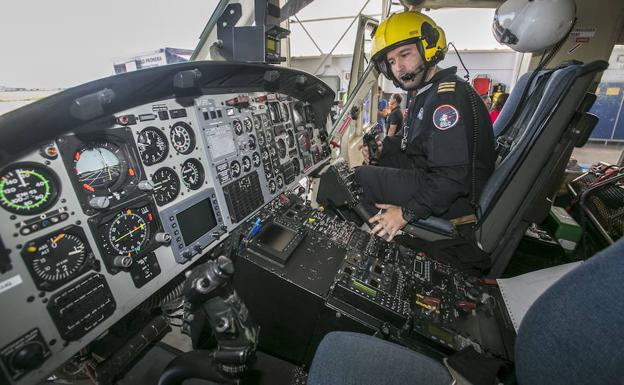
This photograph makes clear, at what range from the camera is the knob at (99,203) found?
875 millimetres

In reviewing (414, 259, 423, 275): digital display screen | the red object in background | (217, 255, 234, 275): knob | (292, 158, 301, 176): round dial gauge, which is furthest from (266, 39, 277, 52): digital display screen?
the red object in background

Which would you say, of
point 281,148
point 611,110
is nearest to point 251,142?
point 281,148

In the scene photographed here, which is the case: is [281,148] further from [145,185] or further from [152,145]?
[145,185]

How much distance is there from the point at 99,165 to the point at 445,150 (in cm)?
145

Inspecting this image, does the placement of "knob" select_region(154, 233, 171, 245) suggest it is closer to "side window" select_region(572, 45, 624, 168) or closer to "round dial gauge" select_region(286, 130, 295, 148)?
"round dial gauge" select_region(286, 130, 295, 148)

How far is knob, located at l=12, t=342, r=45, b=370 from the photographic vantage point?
69cm

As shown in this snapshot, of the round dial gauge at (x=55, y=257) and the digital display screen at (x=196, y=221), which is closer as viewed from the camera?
the round dial gauge at (x=55, y=257)

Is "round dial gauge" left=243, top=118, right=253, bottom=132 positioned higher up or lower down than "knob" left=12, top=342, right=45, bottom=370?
higher up

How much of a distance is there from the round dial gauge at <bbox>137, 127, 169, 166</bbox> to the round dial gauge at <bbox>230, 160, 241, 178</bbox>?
0.36 m

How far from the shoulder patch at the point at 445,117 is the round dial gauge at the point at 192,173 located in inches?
45.8

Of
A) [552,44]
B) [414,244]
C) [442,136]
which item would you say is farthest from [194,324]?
[552,44]

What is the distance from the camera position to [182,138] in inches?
48.9

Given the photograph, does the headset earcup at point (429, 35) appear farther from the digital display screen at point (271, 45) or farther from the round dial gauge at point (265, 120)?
the round dial gauge at point (265, 120)

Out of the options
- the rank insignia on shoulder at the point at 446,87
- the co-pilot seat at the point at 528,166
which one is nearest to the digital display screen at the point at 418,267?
the co-pilot seat at the point at 528,166
